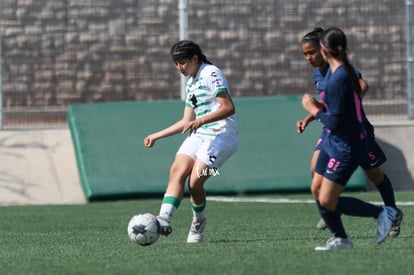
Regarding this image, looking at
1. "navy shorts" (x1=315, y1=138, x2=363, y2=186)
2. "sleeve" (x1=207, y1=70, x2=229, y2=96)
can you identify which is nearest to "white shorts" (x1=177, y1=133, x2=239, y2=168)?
"sleeve" (x1=207, y1=70, x2=229, y2=96)

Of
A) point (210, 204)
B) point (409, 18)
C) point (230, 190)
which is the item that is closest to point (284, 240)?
point (210, 204)

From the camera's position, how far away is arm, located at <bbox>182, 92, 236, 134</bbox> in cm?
935

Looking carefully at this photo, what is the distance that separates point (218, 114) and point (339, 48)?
63.1 inches

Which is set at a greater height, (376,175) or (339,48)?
(339,48)

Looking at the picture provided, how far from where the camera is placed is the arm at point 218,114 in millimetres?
9352

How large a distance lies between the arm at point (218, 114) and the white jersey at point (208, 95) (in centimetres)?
6

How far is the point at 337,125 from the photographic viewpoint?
809cm

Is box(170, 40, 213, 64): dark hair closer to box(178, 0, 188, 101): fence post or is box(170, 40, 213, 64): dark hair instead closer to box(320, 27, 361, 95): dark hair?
box(320, 27, 361, 95): dark hair

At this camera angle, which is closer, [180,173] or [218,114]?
[218,114]

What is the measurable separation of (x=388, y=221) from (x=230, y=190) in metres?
7.44

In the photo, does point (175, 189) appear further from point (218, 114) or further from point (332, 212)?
point (332, 212)

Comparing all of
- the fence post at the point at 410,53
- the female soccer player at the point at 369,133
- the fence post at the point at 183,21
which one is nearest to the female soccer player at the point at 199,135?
the female soccer player at the point at 369,133

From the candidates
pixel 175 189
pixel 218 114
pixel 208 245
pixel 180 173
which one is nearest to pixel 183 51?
pixel 218 114

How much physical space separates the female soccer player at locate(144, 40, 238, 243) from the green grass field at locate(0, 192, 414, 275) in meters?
0.34
